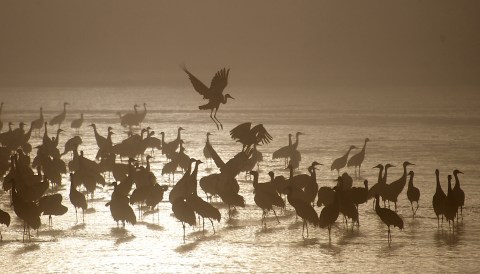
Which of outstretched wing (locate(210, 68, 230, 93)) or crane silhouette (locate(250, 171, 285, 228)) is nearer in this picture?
crane silhouette (locate(250, 171, 285, 228))

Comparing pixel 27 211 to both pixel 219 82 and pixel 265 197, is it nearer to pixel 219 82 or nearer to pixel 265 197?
pixel 265 197

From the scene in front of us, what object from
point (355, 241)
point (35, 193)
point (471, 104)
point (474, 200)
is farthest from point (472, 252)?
point (471, 104)

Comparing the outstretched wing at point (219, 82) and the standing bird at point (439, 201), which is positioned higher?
the outstretched wing at point (219, 82)

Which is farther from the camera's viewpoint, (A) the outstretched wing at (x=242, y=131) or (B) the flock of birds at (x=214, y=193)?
(A) the outstretched wing at (x=242, y=131)

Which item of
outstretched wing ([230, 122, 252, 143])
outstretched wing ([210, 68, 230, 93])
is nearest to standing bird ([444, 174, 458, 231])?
outstretched wing ([230, 122, 252, 143])

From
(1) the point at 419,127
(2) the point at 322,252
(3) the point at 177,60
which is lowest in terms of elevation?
(2) the point at 322,252

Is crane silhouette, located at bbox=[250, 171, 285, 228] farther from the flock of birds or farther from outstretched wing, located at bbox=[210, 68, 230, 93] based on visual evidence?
outstretched wing, located at bbox=[210, 68, 230, 93]

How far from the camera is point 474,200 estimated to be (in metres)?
14.5

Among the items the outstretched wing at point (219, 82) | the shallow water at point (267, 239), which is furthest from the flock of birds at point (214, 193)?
the shallow water at point (267, 239)

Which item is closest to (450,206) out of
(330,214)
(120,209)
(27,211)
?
(330,214)

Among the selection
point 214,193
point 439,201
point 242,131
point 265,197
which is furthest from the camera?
point 242,131

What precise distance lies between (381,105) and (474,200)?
25.8 metres

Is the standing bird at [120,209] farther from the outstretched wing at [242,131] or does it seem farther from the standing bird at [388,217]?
the standing bird at [388,217]

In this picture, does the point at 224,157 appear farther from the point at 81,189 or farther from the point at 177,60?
the point at 177,60
